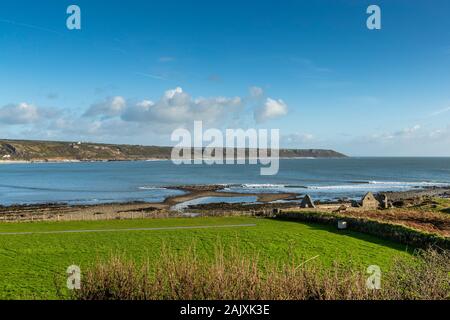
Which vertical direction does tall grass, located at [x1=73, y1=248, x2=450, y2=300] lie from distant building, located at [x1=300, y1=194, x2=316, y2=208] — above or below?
above

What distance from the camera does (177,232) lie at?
87.9 ft

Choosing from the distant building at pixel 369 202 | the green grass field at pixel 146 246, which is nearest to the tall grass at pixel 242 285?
the green grass field at pixel 146 246

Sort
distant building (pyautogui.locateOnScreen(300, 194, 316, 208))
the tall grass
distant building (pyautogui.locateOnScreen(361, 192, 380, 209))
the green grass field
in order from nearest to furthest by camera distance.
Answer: the tall grass → the green grass field → distant building (pyautogui.locateOnScreen(300, 194, 316, 208)) → distant building (pyautogui.locateOnScreen(361, 192, 380, 209))

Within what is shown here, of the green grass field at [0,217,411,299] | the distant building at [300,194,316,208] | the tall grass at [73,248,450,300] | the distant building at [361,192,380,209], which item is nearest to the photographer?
the tall grass at [73,248,450,300]

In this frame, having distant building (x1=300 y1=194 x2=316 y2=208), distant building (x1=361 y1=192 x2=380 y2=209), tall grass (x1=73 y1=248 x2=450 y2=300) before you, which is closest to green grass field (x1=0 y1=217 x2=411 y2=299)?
tall grass (x1=73 y1=248 x2=450 y2=300)

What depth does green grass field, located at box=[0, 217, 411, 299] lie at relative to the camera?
17234 mm

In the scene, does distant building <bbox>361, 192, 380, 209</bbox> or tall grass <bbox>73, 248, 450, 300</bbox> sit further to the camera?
distant building <bbox>361, 192, 380, 209</bbox>

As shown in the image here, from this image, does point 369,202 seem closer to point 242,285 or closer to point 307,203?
point 307,203

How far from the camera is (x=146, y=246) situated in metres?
22.6

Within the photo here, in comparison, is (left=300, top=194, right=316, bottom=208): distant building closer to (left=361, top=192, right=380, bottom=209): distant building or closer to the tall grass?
(left=361, top=192, right=380, bottom=209): distant building

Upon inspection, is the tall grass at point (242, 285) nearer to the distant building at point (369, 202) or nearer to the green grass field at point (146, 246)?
the green grass field at point (146, 246)

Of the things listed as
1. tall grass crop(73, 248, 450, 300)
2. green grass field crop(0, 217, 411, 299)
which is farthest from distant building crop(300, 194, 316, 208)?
tall grass crop(73, 248, 450, 300)

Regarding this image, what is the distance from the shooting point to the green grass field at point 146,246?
17234 millimetres

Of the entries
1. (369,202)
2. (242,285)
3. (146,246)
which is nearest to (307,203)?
(369,202)
